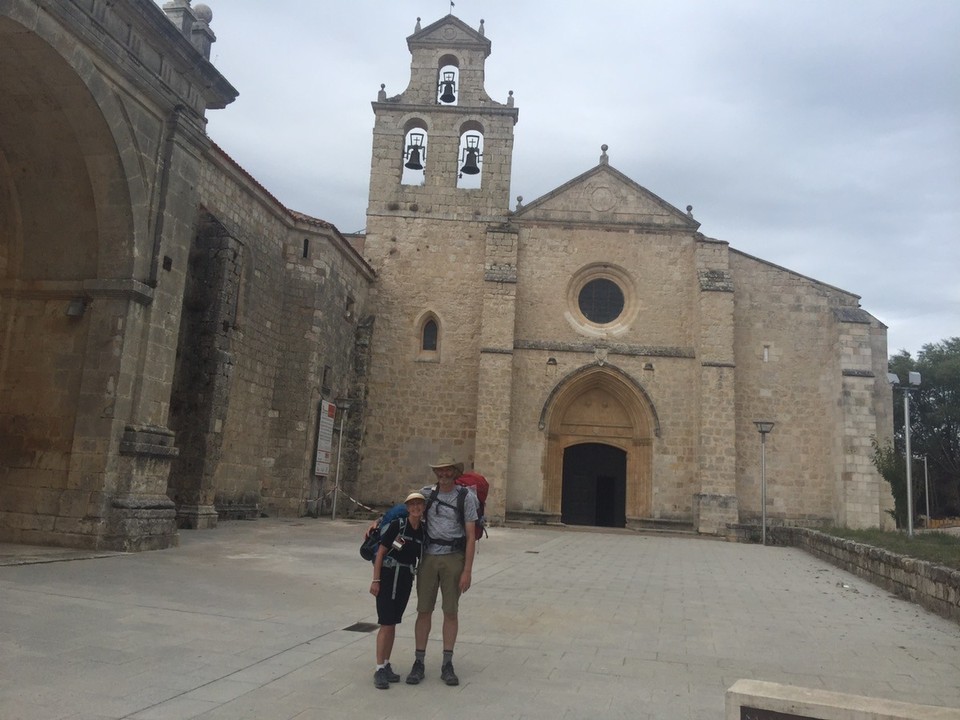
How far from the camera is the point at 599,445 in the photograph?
70.3 feet

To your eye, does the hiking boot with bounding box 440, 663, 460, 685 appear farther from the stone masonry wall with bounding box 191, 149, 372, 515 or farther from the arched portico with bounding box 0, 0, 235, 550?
the stone masonry wall with bounding box 191, 149, 372, 515

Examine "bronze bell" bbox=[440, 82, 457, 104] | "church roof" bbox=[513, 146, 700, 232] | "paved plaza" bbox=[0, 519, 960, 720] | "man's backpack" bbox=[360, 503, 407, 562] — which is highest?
"bronze bell" bbox=[440, 82, 457, 104]

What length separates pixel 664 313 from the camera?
20.9 m

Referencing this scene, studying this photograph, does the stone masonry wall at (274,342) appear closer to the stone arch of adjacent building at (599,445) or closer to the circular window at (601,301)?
the stone arch of adjacent building at (599,445)

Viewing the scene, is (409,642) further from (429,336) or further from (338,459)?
(429,336)

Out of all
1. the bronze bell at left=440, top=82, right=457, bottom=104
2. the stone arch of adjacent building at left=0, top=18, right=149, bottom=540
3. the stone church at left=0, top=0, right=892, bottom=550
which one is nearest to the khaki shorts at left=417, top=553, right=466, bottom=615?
the stone arch of adjacent building at left=0, top=18, right=149, bottom=540

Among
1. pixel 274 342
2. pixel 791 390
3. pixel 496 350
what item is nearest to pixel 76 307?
pixel 274 342

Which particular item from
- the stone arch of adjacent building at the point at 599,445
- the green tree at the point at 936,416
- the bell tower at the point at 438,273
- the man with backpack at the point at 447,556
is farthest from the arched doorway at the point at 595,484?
the green tree at the point at 936,416

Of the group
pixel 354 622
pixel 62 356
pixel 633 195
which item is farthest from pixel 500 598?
pixel 633 195

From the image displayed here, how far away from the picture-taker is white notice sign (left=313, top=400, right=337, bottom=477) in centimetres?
1705

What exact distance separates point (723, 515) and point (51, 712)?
57.5ft

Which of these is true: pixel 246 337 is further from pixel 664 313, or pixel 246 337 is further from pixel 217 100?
pixel 664 313

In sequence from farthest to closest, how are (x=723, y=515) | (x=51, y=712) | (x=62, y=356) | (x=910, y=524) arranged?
(x=723, y=515), (x=910, y=524), (x=62, y=356), (x=51, y=712)

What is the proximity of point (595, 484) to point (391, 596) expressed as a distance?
58.0 ft
